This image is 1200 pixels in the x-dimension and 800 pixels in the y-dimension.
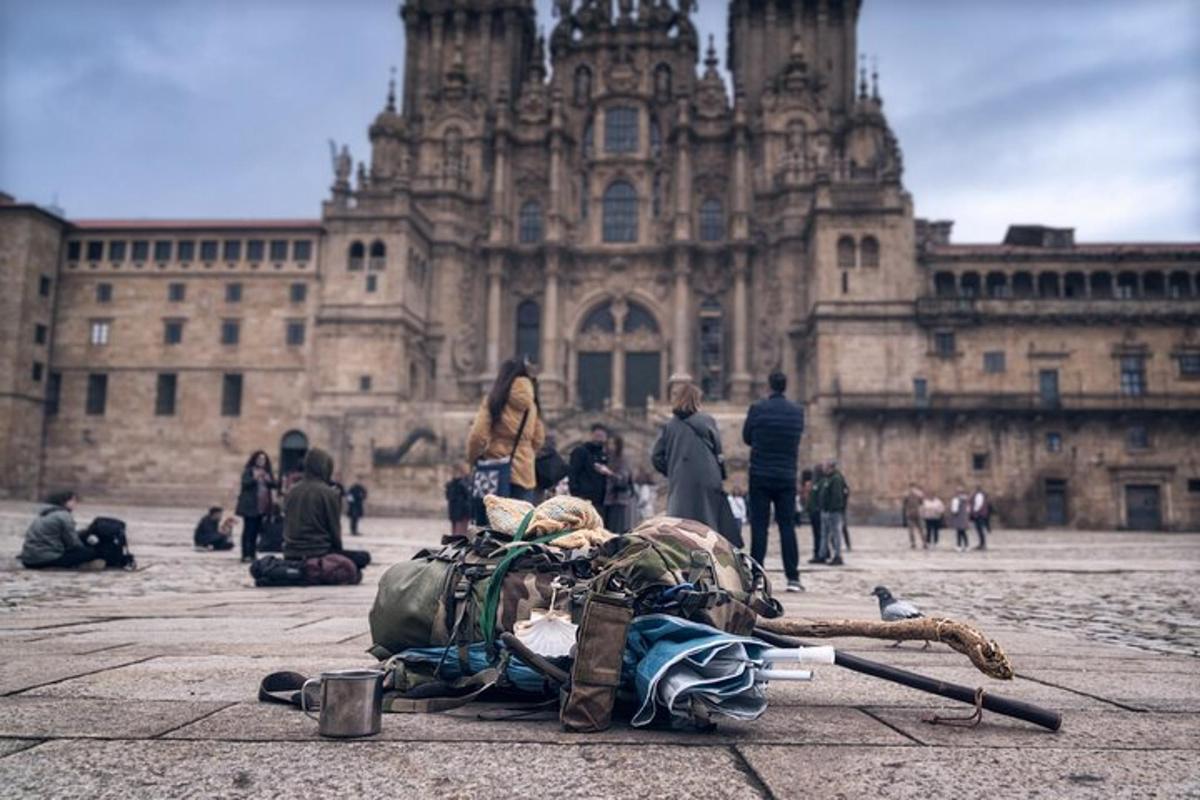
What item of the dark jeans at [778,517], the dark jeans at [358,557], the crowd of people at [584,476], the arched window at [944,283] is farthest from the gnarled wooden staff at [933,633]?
the arched window at [944,283]

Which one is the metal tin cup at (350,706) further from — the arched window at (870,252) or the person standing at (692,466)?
the arched window at (870,252)

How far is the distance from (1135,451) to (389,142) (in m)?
38.4

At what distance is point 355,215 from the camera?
1592 inches

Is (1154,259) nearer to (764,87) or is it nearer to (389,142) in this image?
(764,87)

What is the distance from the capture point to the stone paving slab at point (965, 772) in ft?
7.97

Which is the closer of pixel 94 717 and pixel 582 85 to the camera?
pixel 94 717

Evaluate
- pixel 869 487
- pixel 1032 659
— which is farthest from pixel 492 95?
pixel 1032 659

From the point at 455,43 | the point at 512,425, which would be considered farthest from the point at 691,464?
the point at 455,43

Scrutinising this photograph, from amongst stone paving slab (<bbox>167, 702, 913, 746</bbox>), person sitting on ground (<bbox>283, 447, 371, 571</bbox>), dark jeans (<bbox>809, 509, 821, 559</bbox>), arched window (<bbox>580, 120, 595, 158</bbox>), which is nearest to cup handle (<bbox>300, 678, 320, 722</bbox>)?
stone paving slab (<bbox>167, 702, 913, 746</bbox>)

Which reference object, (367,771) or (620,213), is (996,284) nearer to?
(620,213)

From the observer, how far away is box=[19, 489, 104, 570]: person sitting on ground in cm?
1104

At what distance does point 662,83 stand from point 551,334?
15.9m

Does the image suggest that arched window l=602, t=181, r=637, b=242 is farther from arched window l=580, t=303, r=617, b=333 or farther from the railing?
the railing

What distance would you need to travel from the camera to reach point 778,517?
9070mm
